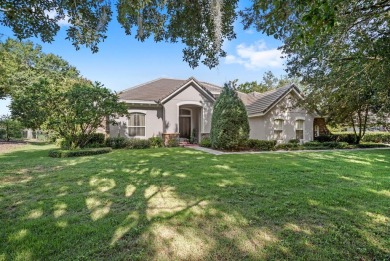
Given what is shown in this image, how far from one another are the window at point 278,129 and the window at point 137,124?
10.6 m

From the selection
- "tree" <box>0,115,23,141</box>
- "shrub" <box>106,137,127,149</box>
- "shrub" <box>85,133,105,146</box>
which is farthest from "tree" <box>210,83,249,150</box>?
"tree" <box>0,115,23,141</box>

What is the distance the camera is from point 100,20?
4066 millimetres

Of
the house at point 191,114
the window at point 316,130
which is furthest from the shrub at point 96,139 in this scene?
the window at point 316,130

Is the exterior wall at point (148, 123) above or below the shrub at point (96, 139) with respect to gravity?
above

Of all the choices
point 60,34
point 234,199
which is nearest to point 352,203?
point 234,199

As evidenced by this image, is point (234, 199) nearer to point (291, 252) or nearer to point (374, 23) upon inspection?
point (291, 252)

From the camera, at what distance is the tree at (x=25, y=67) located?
2301 centimetres

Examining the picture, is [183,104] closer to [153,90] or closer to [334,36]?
[153,90]

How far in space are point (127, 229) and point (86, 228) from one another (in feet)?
1.99

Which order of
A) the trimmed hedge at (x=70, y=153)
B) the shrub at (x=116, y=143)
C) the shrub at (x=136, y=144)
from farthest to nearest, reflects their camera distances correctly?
the shrub at (x=116, y=143) < the shrub at (x=136, y=144) < the trimmed hedge at (x=70, y=153)

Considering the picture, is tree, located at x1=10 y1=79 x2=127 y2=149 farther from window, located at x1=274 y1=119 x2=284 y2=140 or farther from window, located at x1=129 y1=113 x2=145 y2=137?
window, located at x1=274 y1=119 x2=284 y2=140

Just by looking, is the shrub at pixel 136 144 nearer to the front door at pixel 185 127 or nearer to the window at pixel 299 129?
the front door at pixel 185 127

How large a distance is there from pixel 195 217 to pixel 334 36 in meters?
6.74

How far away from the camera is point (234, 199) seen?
4.61 metres
